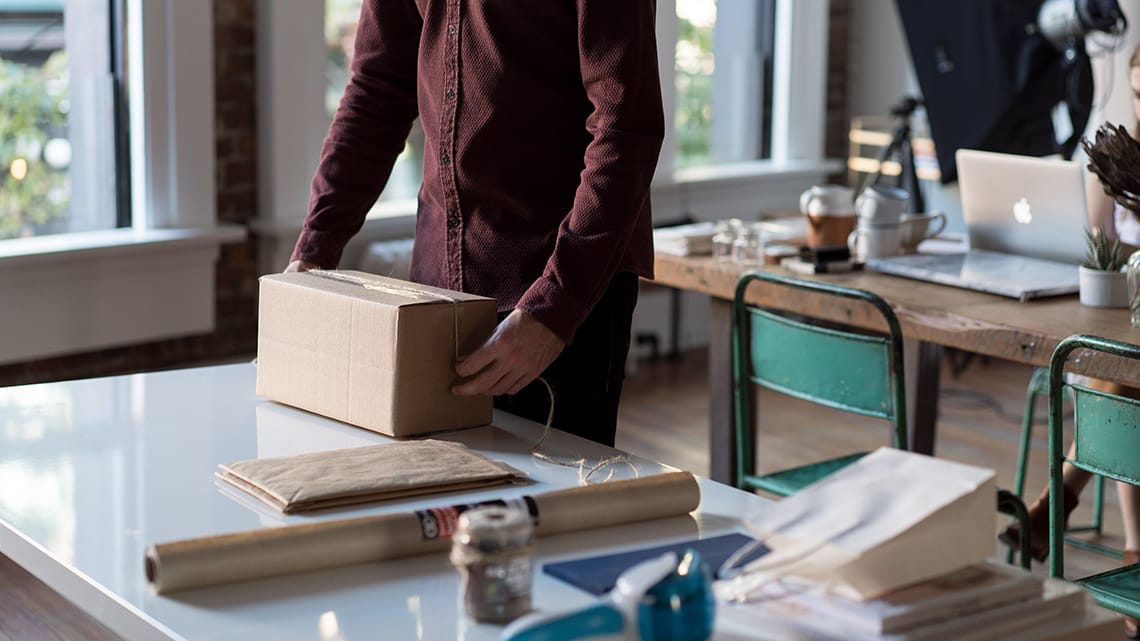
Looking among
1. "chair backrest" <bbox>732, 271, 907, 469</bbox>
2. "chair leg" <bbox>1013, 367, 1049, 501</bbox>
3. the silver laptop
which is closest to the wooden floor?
"chair leg" <bbox>1013, 367, 1049, 501</bbox>

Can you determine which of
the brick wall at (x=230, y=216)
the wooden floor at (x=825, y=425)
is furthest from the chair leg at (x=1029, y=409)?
the brick wall at (x=230, y=216)

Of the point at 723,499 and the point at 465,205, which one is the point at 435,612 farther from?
the point at 465,205

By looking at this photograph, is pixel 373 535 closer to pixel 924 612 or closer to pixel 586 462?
pixel 586 462

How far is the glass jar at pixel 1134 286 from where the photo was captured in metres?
2.37

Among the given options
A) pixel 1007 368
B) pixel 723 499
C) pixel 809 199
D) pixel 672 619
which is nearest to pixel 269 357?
pixel 723 499

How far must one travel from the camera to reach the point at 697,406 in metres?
4.73

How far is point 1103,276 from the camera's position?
2549mm

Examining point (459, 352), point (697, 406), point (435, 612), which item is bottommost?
point (697, 406)

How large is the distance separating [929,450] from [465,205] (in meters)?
1.54

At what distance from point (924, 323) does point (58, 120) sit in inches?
99.6

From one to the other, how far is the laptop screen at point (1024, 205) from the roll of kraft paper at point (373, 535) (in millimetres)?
1705

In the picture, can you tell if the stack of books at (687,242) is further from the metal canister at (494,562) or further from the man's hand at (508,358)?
the metal canister at (494,562)

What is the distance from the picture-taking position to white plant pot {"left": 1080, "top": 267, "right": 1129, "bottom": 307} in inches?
100

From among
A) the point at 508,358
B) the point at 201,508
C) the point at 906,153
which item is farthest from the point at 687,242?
the point at 906,153
